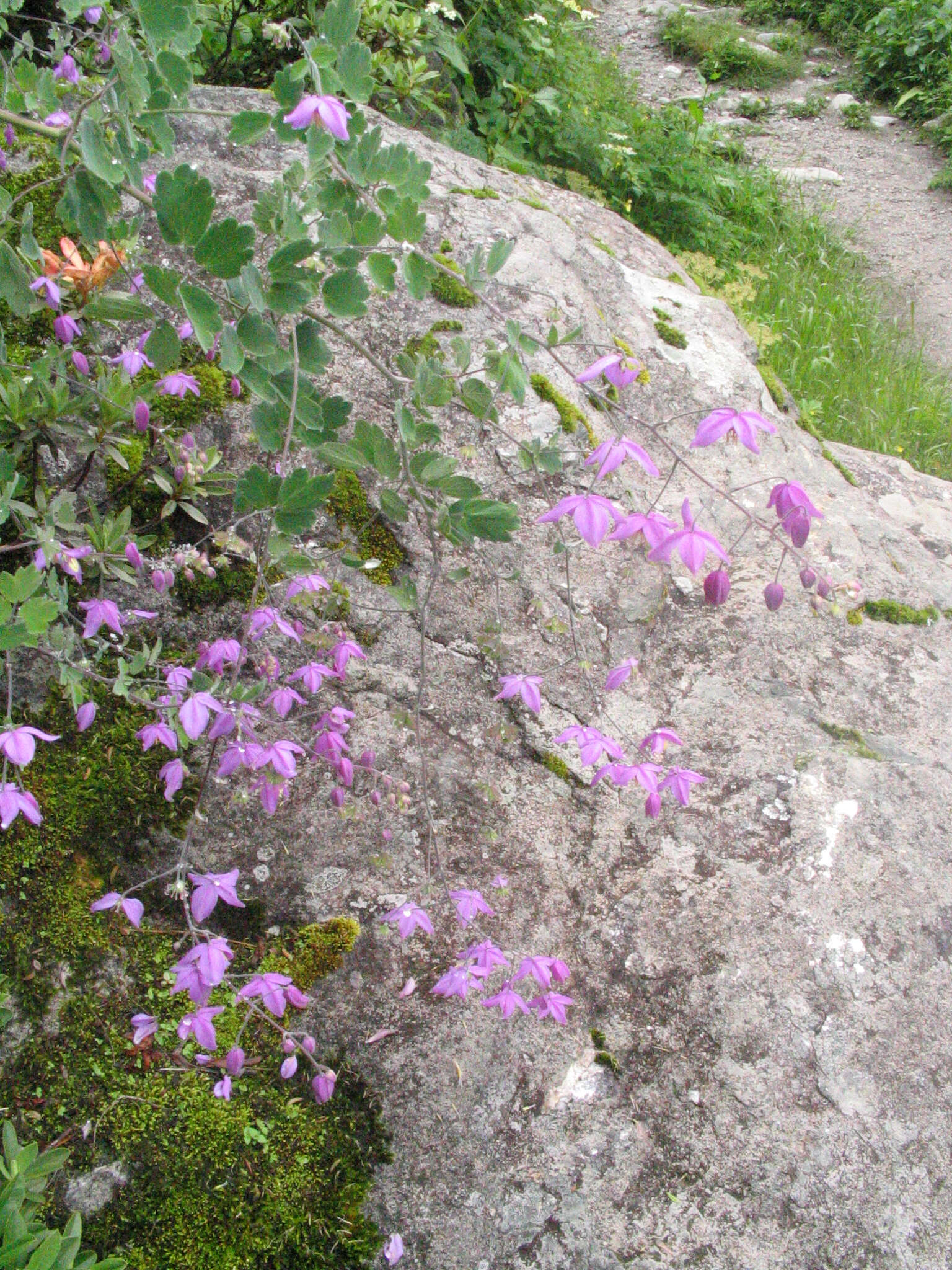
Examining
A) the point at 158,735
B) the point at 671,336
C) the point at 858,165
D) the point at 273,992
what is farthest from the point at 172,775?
the point at 858,165

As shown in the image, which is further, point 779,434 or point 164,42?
point 779,434

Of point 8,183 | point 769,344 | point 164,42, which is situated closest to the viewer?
point 164,42

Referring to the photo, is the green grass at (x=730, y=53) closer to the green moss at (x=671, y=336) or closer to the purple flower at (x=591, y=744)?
the green moss at (x=671, y=336)

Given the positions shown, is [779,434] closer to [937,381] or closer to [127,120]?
[127,120]

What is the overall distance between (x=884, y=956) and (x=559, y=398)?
157cm

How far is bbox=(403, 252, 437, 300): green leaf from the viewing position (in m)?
1.49

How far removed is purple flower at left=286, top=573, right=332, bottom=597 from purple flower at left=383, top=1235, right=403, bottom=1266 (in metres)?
1.10

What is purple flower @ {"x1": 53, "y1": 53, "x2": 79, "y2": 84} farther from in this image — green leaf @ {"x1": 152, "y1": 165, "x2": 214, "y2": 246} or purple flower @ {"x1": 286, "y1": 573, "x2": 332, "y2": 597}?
purple flower @ {"x1": 286, "y1": 573, "x2": 332, "y2": 597}

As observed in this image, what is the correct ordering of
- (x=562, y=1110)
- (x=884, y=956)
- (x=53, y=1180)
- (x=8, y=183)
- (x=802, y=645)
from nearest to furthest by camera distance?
1. (x=53, y=1180)
2. (x=562, y=1110)
3. (x=884, y=956)
4. (x=8, y=183)
5. (x=802, y=645)

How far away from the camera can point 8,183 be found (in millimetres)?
2232

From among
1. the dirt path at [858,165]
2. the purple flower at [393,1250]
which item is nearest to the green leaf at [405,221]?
the purple flower at [393,1250]

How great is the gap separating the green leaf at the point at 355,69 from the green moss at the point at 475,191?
1581 mm

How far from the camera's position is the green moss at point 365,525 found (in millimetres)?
2184

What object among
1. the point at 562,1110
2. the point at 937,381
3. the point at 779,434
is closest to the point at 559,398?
the point at 779,434
